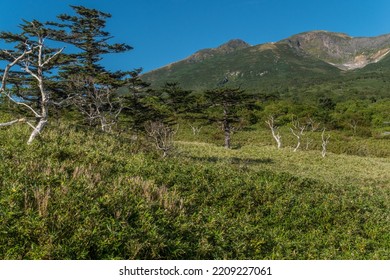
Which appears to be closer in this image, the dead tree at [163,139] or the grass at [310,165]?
the dead tree at [163,139]

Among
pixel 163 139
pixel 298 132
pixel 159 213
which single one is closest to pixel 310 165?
pixel 163 139

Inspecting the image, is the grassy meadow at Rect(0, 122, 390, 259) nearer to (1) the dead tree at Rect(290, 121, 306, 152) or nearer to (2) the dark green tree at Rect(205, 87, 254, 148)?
(1) the dead tree at Rect(290, 121, 306, 152)

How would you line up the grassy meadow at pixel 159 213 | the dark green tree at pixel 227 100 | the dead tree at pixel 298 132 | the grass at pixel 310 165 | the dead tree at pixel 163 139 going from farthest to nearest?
the dark green tree at pixel 227 100
the dead tree at pixel 298 132
the grass at pixel 310 165
the dead tree at pixel 163 139
the grassy meadow at pixel 159 213

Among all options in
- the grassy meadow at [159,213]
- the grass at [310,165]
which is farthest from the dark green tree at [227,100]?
the grassy meadow at [159,213]

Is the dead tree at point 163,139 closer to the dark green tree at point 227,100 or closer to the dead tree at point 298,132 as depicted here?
the dead tree at point 298,132

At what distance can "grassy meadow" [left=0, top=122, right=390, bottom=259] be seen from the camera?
529 centimetres

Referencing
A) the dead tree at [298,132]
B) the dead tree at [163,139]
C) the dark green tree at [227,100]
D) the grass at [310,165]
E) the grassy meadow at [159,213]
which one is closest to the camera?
the grassy meadow at [159,213]

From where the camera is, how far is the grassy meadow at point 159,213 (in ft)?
17.4

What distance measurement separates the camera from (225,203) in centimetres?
979

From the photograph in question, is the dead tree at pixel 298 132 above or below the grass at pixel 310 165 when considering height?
above

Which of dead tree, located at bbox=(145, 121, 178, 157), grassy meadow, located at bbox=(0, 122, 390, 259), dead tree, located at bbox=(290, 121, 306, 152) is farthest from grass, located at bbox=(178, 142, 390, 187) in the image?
grassy meadow, located at bbox=(0, 122, 390, 259)

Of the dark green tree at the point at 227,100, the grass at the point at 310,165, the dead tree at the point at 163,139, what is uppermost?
the dark green tree at the point at 227,100

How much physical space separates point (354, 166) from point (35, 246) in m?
31.4
